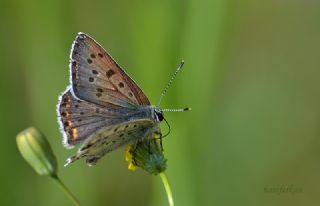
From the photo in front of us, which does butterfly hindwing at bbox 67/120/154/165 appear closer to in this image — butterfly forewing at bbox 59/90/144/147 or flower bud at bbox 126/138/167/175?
flower bud at bbox 126/138/167/175

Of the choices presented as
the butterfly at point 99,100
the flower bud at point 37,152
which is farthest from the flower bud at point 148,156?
the flower bud at point 37,152

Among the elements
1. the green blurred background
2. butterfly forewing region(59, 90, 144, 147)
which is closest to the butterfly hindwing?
butterfly forewing region(59, 90, 144, 147)

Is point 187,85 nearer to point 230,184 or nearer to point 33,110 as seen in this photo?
point 230,184

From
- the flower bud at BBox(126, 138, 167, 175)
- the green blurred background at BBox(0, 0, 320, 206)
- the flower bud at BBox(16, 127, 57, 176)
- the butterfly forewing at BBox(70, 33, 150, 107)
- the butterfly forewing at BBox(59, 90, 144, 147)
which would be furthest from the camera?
the green blurred background at BBox(0, 0, 320, 206)

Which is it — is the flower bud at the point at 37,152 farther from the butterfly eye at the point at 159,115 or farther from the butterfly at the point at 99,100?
the butterfly eye at the point at 159,115

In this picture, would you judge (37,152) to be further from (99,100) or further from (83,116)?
(99,100)

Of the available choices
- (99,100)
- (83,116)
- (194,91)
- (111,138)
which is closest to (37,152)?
(111,138)

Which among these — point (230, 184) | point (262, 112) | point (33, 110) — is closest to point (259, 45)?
point (262, 112)
